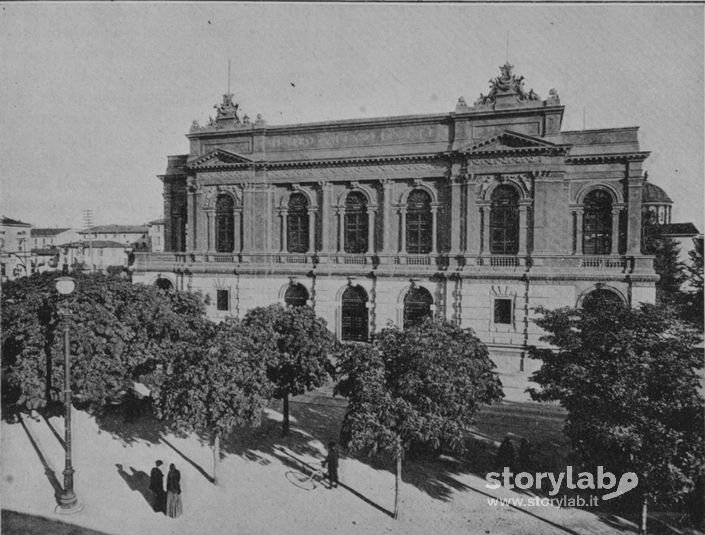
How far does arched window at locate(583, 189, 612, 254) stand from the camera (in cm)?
2667

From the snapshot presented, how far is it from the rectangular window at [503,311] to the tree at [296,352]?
39.7 feet

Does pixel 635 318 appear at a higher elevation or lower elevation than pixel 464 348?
higher

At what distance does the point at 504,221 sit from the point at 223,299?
17915mm

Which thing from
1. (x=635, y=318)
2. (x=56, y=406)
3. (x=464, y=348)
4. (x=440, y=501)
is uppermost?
(x=635, y=318)

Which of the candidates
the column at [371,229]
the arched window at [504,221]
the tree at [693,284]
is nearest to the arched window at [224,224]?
the column at [371,229]

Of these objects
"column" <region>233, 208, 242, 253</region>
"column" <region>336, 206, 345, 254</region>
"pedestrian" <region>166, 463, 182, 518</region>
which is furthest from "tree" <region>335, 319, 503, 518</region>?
"column" <region>233, 208, 242, 253</region>

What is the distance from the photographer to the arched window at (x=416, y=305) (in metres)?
27.9

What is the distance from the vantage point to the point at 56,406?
60.3ft

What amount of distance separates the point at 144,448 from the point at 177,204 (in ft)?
70.6

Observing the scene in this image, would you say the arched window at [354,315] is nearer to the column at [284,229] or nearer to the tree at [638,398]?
the column at [284,229]

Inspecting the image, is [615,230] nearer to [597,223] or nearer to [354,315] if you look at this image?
[597,223]

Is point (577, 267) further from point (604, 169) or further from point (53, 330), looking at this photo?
point (53, 330)

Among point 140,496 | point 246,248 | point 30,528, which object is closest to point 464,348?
point 140,496

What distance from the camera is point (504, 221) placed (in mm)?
26953
